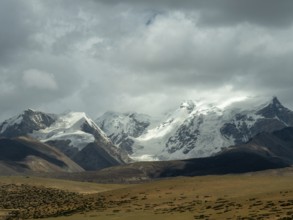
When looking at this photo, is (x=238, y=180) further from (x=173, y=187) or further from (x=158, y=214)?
(x=158, y=214)

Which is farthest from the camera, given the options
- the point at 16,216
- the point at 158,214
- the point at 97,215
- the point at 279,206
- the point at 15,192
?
the point at 15,192

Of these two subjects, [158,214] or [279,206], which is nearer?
[279,206]

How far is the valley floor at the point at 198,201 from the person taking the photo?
99625 millimetres

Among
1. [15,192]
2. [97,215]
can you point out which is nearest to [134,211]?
[97,215]

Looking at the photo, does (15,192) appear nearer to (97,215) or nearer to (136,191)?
(136,191)

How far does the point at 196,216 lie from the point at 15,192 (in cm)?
10838

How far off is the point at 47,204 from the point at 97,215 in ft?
132

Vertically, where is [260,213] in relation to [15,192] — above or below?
below

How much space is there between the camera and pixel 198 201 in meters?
125

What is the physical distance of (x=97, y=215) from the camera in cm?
11875

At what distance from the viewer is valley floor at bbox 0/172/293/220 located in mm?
99625

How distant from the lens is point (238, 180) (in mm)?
158375

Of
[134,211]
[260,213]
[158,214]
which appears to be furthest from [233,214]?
[134,211]

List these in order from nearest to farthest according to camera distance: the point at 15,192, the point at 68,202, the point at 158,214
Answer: the point at 158,214
the point at 68,202
the point at 15,192
